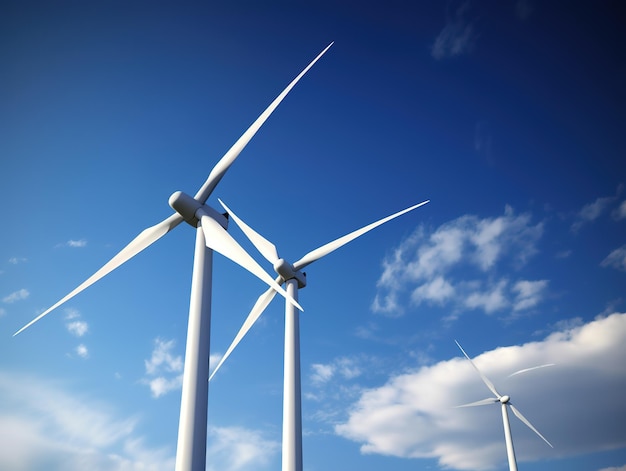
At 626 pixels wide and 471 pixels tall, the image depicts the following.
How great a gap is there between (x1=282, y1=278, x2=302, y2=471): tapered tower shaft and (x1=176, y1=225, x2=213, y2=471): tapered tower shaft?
878 cm

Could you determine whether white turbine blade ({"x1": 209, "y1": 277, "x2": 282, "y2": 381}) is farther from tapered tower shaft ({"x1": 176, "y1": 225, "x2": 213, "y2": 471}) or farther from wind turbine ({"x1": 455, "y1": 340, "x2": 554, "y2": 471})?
wind turbine ({"x1": 455, "y1": 340, "x2": 554, "y2": 471})

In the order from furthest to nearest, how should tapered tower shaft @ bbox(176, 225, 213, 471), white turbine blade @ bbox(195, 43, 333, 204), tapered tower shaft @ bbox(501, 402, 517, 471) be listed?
tapered tower shaft @ bbox(501, 402, 517, 471), white turbine blade @ bbox(195, 43, 333, 204), tapered tower shaft @ bbox(176, 225, 213, 471)

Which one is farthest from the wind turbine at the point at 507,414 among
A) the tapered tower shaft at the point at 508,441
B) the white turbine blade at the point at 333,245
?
the white turbine blade at the point at 333,245

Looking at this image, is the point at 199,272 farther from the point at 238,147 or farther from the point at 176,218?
the point at 238,147

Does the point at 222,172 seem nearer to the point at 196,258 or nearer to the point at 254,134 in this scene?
the point at 254,134

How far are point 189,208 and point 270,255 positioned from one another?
910 cm

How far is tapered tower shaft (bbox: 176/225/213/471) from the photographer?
1509 centimetres

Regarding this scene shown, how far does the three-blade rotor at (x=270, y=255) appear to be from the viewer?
2783 centimetres

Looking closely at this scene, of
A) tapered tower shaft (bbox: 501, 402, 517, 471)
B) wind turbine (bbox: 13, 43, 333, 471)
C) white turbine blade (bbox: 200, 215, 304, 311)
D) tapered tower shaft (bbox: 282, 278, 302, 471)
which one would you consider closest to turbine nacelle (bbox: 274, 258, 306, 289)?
tapered tower shaft (bbox: 282, 278, 302, 471)

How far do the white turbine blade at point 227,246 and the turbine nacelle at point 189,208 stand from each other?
0.66m

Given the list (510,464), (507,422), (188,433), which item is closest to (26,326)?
(188,433)

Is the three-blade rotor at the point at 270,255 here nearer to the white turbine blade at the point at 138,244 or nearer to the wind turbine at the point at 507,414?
the white turbine blade at the point at 138,244

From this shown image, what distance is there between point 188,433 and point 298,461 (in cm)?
955

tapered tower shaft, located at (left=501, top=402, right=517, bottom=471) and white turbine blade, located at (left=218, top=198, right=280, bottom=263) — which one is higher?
white turbine blade, located at (left=218, top=198, right=280, bottom=263)
